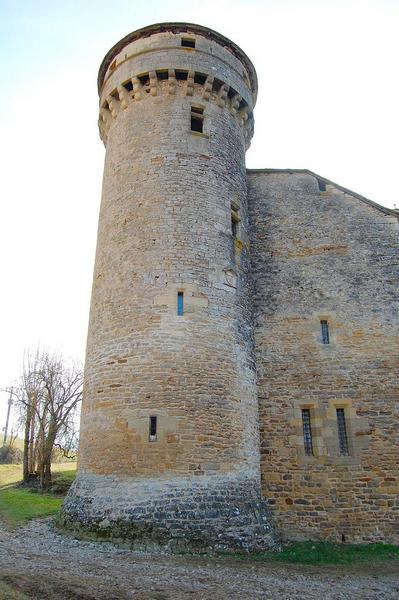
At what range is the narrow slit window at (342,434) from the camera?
10.8m

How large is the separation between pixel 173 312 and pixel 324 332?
453 cm

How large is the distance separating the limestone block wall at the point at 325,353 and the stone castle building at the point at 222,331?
3 cm

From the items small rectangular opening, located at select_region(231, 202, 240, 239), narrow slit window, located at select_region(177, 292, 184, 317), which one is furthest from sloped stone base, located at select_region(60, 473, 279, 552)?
small rectangular opening, located at select_region(231, 202, 240, 239)

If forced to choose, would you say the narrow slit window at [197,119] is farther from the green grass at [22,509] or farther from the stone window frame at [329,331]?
the green grass at [22,509]

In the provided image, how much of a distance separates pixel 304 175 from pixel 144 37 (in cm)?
629

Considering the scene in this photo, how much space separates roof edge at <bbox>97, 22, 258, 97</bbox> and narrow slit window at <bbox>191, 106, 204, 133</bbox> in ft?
8.24

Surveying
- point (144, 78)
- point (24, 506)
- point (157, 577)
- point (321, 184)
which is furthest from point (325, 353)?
point (24, 506)

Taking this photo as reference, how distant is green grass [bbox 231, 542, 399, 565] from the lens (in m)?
8.26

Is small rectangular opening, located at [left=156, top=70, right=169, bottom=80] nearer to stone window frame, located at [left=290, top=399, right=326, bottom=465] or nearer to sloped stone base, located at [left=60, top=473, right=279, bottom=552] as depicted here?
stone window frame, located at [left=290, top=399, right=326, bottom=465]

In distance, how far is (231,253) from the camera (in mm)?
11328

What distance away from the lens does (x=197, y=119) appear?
1251 centimetres

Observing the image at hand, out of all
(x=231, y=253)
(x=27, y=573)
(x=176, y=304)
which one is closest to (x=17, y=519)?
(x=27, y=573)

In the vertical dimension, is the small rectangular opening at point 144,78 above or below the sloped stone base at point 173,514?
above

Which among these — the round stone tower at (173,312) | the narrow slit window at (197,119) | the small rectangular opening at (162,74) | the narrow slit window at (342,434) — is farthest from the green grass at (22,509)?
the small rectangular opening at (162,74)
